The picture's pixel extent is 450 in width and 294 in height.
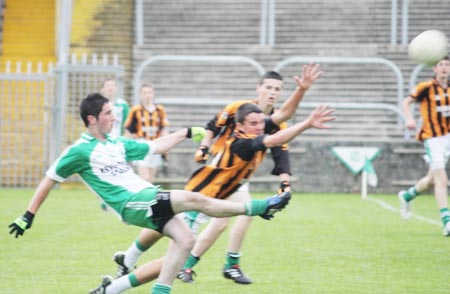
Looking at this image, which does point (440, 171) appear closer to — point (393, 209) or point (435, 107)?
point (435, 107)

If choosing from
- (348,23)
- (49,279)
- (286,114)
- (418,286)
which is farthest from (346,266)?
(348,23)

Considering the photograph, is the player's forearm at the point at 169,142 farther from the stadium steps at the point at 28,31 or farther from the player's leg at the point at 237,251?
the stadium steps at the point at 28,31

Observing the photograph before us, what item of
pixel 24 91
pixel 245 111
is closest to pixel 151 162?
pixel 24 91

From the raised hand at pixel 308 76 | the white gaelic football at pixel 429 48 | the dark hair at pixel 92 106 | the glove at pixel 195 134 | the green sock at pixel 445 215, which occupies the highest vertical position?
the white gaelic football at pixel 429 48

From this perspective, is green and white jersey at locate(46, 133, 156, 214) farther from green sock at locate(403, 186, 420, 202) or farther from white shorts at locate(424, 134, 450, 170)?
green sock at locate(403, 186, 420, 202)

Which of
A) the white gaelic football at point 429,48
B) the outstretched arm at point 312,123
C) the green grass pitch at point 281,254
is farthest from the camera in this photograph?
the white gaelic football at point 429,48

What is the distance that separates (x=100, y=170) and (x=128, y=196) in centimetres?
36

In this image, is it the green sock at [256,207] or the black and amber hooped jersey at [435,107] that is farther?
the black and amber hooped jersey at [435,107]

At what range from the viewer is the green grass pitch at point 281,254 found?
8891 mm

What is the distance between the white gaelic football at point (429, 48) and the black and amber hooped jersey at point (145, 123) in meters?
7.02

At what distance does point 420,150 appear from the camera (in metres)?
20.9

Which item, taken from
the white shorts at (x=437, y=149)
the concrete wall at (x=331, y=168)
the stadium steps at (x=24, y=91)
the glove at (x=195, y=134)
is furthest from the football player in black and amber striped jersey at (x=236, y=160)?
the stadium steps at (x=24, y=91)

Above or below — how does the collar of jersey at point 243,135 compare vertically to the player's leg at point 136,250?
above

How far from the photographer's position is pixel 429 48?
1112 centimetres
